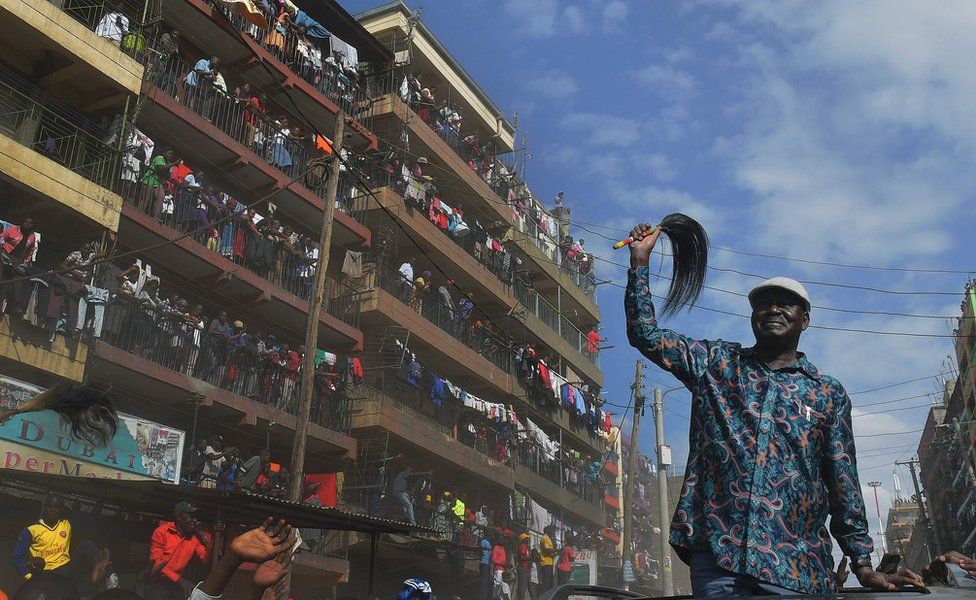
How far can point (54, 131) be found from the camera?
18.0 metres

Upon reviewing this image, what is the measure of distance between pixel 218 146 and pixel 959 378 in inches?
2096

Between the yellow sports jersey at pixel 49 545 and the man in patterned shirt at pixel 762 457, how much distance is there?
34.9 ft

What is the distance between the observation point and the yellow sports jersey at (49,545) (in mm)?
11641

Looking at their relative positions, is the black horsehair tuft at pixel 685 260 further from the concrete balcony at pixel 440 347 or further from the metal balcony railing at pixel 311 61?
the concrete balcony at pixel 440 347

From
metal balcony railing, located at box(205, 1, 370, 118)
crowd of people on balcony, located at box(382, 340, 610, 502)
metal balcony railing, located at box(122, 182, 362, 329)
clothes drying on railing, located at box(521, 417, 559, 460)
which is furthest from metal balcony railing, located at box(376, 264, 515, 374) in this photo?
metal balcony railing, located at box(205, 1, 370, 118)

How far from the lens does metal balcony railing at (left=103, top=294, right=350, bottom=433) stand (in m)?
17.1

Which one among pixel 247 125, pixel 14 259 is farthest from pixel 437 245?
pixel 14 259

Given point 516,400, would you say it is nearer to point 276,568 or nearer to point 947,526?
point 276,568

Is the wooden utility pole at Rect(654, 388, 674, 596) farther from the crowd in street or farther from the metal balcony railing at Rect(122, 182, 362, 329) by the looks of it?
the crowd in street

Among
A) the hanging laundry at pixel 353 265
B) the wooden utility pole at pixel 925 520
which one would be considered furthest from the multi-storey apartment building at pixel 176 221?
the wooden utility pole at pixel 925 520

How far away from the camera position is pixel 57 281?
15.2m

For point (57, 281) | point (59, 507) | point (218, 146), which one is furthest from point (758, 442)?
point (218, 146)

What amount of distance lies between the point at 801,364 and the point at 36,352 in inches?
578

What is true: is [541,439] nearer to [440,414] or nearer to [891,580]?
[440,414]
